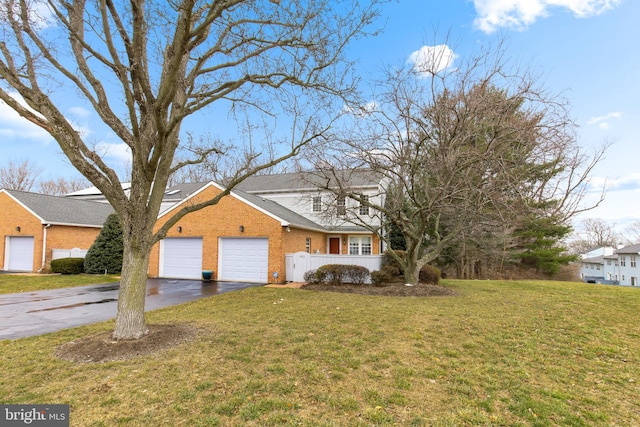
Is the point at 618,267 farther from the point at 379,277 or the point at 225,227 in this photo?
the point at 225,227

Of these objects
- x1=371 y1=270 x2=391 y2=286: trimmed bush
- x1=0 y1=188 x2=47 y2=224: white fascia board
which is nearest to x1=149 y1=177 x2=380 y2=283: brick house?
x1=371 y1=270 x2=391 y2=286: trimmed bush

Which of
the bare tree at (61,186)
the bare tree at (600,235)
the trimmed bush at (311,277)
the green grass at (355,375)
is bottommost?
the green grass at (355,375)

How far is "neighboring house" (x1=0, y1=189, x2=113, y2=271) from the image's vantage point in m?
19.3

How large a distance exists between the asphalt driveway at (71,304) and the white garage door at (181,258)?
2265 millimetres

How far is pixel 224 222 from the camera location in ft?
53.9

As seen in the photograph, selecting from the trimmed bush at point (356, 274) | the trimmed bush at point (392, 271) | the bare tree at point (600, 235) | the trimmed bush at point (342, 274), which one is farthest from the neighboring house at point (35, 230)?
the bare tree at point (600, 235)

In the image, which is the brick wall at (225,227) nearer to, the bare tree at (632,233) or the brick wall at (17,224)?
the brick wall at (17,224)

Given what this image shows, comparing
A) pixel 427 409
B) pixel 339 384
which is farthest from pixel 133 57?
pixel 427 409

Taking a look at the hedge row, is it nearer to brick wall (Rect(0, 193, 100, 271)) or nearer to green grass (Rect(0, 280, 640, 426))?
green grass (Rect(0, 280, 640, 426))

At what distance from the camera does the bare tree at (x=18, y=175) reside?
35219mm

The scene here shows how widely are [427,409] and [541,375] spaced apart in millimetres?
2121

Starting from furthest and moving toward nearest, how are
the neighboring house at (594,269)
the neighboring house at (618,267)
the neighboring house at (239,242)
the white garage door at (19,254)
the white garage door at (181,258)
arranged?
the neighboring house at (594,269) → the neighboring house at (618,267) → the white garage door at (19,254) → the white garage door at (181,258) → the neighboring house at (239,242)

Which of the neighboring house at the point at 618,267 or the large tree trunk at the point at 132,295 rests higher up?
the large tree trunk at the point at 132,295

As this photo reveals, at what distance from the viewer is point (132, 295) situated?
579 cm
